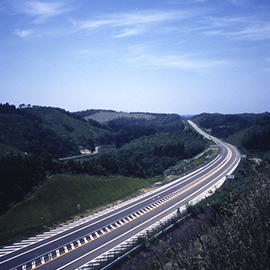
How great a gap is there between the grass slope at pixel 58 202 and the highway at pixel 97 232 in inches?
100

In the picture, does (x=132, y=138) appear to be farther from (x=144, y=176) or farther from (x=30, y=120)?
(x=144, y=176)

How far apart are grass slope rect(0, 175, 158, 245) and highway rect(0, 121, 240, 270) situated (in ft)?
8.37

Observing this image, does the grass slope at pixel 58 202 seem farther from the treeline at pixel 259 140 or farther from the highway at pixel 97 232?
the treeline at pixel 259 140

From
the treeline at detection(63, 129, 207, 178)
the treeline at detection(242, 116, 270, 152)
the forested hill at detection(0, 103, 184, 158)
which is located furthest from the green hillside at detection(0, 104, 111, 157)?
the treeline at detection(242, 116, 270, 152)

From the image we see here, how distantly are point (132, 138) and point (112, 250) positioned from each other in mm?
119697

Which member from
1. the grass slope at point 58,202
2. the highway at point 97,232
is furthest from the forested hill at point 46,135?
the highway at point 97,232

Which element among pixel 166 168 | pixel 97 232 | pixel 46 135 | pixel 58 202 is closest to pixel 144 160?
pixel 166 168

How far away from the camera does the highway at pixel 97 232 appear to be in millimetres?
23156

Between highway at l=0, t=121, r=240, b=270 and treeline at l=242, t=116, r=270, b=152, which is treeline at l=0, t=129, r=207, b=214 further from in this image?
treeline at l=242, t=116, r=270, b=152

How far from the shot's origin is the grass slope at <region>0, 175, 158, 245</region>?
2973cm

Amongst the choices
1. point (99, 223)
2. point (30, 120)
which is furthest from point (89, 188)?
point (30, 120)

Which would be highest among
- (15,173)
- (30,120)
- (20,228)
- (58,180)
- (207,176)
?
(30,120)

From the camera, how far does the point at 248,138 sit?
9981 cm

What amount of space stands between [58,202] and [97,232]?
1006 centimetres
